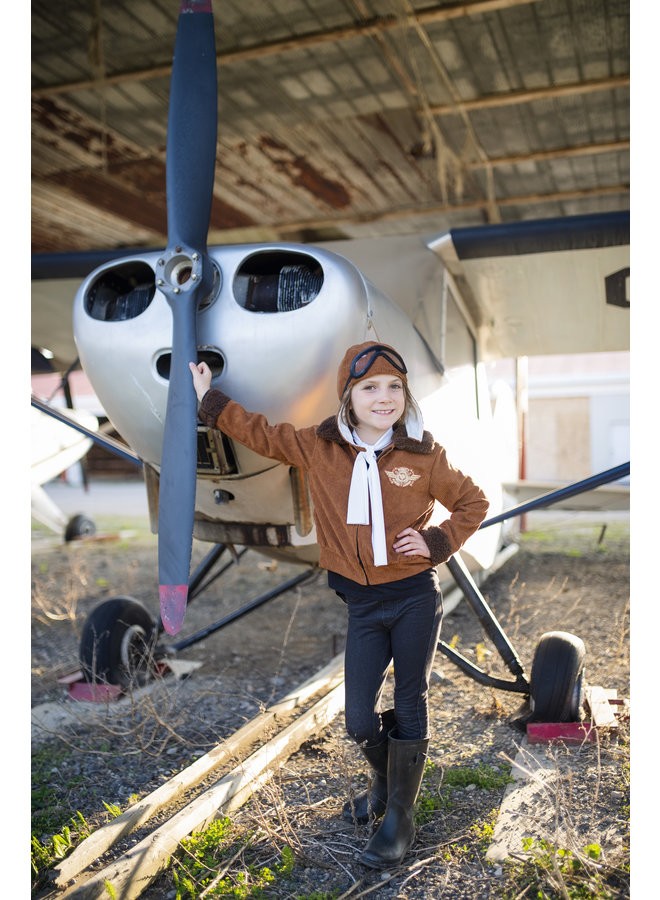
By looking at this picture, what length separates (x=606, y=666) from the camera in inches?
150

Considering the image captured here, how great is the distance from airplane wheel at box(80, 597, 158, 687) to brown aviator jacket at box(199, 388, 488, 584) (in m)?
1.74

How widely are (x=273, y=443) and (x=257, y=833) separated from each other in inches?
46.5

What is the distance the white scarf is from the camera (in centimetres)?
204

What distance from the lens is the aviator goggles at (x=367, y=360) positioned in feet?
6.99

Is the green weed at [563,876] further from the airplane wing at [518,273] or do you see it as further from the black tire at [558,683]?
the airplane wing at [518,273]

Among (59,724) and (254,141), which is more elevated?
(254,141)

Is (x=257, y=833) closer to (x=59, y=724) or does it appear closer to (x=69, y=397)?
(x=59, y=724)

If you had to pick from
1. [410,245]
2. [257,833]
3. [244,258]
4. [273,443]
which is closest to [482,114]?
[410,245]

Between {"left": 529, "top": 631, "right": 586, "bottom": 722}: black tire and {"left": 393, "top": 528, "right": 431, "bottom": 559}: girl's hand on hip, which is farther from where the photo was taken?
{"left": 529, "top": 631, "right": 586, "bottom": 722}: black tire

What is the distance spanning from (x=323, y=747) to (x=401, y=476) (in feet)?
4.52

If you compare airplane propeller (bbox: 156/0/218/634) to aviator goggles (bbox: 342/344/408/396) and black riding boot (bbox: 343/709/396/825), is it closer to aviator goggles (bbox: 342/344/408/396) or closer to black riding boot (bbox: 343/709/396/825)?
aviator goggles (bbox: 342/344/408/396)

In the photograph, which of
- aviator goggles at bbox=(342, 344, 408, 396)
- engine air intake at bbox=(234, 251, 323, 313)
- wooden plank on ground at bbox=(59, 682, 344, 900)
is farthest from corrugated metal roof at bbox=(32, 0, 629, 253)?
wooden plank on ground at bbox=(59, 682, 344, 900)

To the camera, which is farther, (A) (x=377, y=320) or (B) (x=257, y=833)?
(A) (x=377, y=320)
